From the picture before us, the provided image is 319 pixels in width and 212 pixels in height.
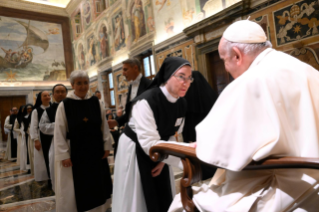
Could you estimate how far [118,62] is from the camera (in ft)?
39.9

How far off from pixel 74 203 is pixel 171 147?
2063mm

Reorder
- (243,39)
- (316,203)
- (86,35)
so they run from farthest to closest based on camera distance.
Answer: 1. (86,35)
2. (243,39)
3. (316,203)

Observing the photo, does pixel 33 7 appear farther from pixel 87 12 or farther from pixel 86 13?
pixel 87 12

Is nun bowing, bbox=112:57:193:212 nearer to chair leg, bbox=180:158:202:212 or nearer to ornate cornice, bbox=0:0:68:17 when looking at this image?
chair leg, bbox=180:158:202:212

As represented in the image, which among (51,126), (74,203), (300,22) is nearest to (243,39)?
(74,203)

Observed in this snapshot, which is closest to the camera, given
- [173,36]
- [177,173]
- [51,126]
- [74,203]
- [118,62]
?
[74,203]

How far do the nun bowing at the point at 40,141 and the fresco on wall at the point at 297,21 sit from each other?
5298 mm

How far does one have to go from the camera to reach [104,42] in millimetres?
13250

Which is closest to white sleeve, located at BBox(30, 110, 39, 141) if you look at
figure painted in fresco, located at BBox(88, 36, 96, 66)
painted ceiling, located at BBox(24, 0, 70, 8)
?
figure painted in fresco, located at BBox(88, 36, 96, 66)

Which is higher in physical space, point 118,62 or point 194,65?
point 118,62

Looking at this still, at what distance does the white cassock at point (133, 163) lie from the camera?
1837 mm

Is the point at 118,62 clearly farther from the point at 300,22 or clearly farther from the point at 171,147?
the point at 171,147

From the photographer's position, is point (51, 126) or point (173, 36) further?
point (173, 36)

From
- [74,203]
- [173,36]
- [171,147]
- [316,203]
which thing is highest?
[173,36]
